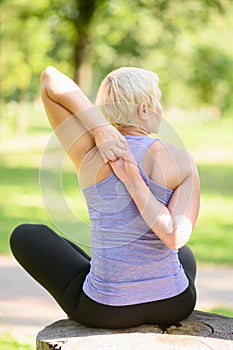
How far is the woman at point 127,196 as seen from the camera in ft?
7.30

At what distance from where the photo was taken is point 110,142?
2.24m

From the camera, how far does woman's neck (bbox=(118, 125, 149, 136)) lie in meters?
2.30

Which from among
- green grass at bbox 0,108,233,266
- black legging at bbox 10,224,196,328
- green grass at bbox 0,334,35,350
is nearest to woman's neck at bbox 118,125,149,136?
green grass at bbox 0,108,233,266

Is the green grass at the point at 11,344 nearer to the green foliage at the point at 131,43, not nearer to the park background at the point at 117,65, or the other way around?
the park background at the point at 117,65

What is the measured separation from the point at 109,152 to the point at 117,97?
6.4 inches

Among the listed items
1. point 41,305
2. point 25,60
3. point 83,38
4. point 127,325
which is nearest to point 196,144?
point 25,60

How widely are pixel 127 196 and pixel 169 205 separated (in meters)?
0.13

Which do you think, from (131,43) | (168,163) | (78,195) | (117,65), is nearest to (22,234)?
(78,195)

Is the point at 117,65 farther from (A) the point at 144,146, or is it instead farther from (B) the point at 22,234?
(A) the point at 144,146

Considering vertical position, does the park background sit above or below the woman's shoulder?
below

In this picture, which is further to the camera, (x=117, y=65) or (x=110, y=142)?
(x=117, y=65)

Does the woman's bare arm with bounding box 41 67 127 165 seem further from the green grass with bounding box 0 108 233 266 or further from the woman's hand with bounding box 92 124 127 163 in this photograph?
the green grass with bounding box 0 108 233 266

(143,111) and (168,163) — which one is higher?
(143,111)

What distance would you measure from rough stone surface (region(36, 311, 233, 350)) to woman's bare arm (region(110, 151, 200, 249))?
0.91 ft
